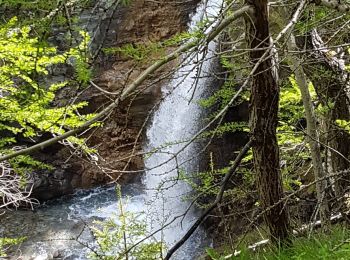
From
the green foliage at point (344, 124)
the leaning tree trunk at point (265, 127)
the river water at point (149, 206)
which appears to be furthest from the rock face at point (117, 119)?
the leaning tree trunk at point (265, 127)

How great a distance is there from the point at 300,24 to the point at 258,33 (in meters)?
0.62

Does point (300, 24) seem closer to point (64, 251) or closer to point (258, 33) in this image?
point (258, 33)

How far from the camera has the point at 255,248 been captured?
9.75ft

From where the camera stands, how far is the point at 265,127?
103 inches

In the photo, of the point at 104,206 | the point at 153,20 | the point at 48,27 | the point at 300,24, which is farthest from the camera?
the point at 153,20

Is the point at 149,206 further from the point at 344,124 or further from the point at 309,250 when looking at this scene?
the point at 309,250

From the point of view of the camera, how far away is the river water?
27.3 feet

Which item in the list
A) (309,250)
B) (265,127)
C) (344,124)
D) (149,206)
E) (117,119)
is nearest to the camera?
(309,250)

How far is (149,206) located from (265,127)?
24.1ft

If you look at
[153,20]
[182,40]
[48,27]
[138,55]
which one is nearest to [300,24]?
[182,40]

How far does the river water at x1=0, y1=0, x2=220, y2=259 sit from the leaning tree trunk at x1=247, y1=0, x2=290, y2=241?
4.86 metres

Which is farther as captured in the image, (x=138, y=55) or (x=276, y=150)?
(x=276, y=150)

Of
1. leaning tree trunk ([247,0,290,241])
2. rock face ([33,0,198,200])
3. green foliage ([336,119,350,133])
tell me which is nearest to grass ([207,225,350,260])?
leaning tree trunk ([247,0,290,241])

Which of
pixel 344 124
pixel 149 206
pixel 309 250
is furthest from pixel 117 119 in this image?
pixel 309 250
